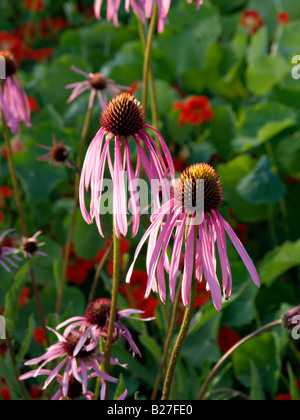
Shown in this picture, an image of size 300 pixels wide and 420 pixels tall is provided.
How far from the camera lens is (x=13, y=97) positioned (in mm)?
1165

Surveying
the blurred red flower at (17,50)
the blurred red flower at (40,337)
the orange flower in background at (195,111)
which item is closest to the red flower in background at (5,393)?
the blurred red flower at (40,337)

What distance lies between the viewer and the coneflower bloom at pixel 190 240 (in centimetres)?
59

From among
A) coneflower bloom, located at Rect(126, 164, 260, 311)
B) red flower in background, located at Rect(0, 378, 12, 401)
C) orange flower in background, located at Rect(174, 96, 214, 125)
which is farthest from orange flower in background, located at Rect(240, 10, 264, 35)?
coneflower bloom, located at Rect(126, 164, 260, 311)

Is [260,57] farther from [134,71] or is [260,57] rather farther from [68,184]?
[68,184]

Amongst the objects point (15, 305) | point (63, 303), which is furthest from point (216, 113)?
point (15, 305)

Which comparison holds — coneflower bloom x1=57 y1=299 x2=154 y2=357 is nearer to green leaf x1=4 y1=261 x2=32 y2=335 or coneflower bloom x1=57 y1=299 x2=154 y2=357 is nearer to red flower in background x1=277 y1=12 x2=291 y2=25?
green leaf x1=4 y1=261 x2=32 y2=335

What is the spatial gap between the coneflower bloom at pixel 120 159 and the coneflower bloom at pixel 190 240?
4 cm

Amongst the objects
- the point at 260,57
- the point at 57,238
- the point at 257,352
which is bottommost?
the point at 257,352

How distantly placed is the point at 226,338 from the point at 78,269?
416mm

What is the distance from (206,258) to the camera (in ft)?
2.01

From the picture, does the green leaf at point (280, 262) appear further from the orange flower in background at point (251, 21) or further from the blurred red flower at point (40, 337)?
the orange flower in background at point (251, 21)

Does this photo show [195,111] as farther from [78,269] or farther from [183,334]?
[183,334]

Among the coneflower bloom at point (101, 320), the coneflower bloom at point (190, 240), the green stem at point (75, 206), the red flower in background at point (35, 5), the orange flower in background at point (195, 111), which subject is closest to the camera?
the coneflower bloom at point (190, 240)
